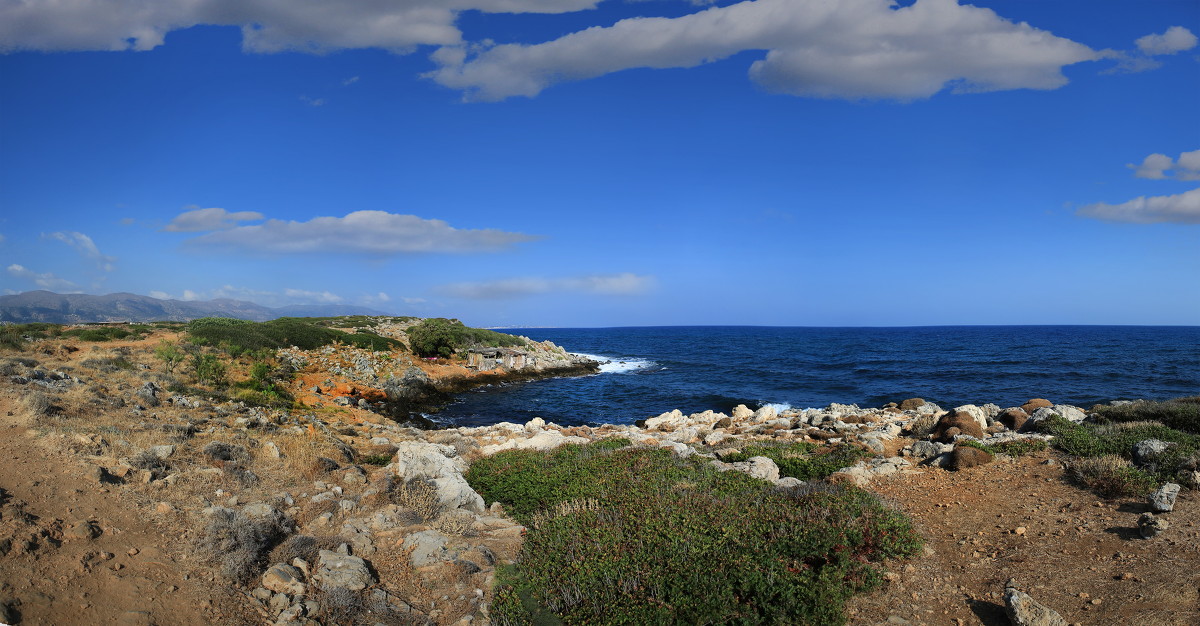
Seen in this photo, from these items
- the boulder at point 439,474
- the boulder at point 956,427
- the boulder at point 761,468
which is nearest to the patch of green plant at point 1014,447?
the boulder at point 956,427

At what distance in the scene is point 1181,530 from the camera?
7715 millimetres

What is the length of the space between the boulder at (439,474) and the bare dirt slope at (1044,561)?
661 cm

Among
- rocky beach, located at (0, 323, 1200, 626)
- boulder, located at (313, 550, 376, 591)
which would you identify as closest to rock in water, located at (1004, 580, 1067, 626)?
rocky beach, located at (0, 323, 1200, 626)

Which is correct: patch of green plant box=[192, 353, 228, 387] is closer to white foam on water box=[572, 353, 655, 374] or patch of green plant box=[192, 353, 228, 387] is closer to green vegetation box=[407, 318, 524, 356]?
A: green vegetation box=[407, 318, 524, 356]

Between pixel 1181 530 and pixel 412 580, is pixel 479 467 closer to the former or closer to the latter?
pixel 412 580

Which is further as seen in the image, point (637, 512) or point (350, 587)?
point (637, 512)

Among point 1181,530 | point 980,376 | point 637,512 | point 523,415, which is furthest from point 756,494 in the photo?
point 980,376

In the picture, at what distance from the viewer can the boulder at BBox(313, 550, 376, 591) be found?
703 cm

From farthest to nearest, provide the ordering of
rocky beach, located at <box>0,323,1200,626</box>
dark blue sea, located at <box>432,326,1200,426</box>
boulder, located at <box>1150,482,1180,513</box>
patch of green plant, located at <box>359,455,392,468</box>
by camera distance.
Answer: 1. dark blue sea, located at <box>432,326,1200,426</box>
2. patch of green plant, located at <box>359,455,392,468</box>
3. boulder, located at <box>1150,482,1180,513</box>
4. rocky beach, located at <box>0,323,1200,626</box>

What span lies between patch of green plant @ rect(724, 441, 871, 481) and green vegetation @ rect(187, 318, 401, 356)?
1052 inches

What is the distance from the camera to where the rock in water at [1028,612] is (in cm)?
591

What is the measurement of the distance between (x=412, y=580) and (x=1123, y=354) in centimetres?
8198

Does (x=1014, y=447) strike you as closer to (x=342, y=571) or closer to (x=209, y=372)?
(x=342, y=571)

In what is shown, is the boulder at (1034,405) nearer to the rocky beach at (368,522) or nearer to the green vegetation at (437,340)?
the rocky beach at (368,522)
